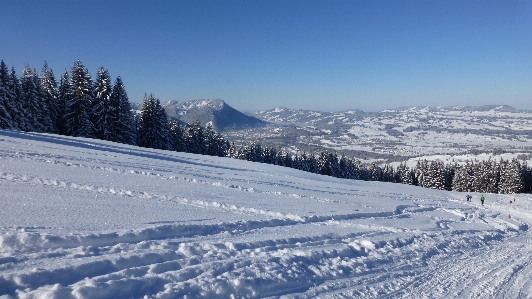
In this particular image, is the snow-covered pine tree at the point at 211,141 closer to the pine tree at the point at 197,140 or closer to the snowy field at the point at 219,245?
the pine tree at the point at 197,140

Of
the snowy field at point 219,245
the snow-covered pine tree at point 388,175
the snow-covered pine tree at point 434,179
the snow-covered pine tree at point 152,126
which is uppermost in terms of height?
the snow-covered pine tree at point 152,126

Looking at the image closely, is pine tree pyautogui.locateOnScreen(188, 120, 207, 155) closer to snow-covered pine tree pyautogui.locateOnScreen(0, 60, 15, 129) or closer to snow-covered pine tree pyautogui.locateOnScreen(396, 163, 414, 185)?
snow-covered pine tree pyautogui.locateOnScreen(0, 60, 15, 129)

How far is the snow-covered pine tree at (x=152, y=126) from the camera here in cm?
3816

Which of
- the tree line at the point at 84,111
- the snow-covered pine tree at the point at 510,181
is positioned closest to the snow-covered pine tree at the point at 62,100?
the tree line at the point at 84,111

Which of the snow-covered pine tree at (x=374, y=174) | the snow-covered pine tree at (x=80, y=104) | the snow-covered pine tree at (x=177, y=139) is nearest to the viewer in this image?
the snow-covered pine tree at (x=80, y=104)

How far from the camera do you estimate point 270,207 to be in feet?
37.0

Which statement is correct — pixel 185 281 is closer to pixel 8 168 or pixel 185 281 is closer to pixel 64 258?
pixel 64 258

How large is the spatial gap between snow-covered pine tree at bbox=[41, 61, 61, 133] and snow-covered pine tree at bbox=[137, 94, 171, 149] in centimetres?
928

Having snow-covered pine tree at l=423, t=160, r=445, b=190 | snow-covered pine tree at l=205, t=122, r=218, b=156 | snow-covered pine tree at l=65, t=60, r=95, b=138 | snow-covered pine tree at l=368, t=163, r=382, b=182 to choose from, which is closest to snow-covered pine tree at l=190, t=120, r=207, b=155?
snow-covered pine tree at l=205, t=122, r=218, b=156

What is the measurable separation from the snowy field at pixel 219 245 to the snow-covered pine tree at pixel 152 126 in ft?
84.3

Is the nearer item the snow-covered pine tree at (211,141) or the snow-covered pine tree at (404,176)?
the snow-covered pine tree at (211,141)

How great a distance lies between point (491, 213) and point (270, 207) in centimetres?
1495

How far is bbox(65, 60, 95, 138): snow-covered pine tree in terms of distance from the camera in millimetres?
31672

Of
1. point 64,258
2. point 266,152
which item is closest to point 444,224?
point 64,258
